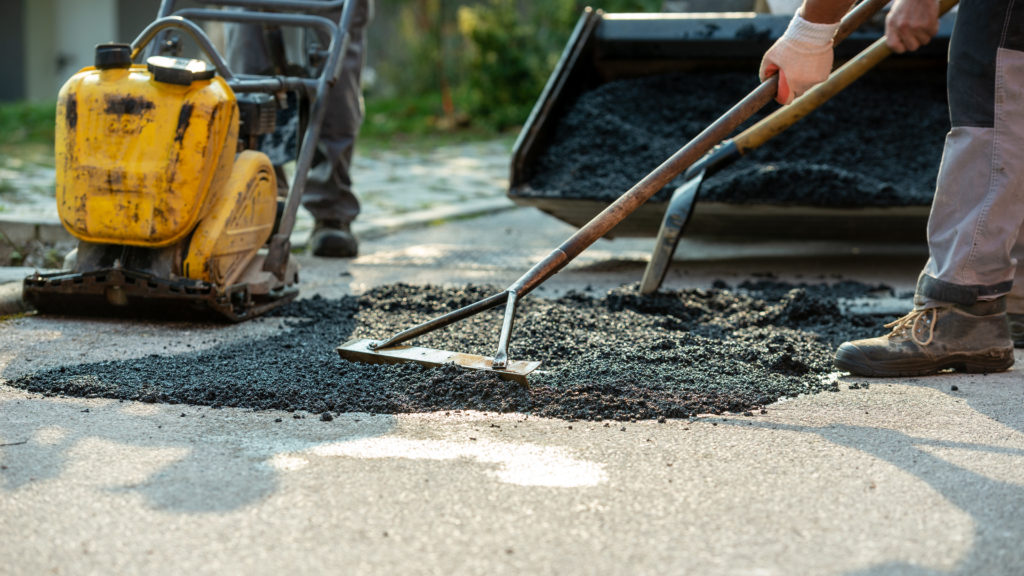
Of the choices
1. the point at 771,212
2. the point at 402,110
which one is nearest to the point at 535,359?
the point at 771,212

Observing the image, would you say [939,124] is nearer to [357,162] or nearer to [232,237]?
[232,237]

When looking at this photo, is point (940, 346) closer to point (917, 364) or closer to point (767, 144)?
point (917, 364)

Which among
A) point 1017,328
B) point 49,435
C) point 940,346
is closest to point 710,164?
point 1017,328

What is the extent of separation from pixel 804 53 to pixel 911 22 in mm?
254

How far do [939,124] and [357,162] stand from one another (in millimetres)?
4673

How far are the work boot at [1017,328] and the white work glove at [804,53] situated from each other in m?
1.03

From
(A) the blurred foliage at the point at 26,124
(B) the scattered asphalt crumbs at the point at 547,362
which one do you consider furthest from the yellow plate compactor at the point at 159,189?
(A) the blurred foliage at the point at 26,124

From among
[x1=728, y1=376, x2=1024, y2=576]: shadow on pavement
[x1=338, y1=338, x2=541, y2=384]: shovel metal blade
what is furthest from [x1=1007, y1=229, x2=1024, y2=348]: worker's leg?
[x1=338, y1=338, x2=541, y2=384]: shovel metal blade

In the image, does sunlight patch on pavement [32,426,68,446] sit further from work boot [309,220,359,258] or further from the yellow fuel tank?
work boot [309,220,359,258]

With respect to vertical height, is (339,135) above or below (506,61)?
above

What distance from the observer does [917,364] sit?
9.18ft

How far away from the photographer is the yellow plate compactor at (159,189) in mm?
2932

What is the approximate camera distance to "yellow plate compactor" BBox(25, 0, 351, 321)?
Answer: 2.93 m

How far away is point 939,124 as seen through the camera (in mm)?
4770
